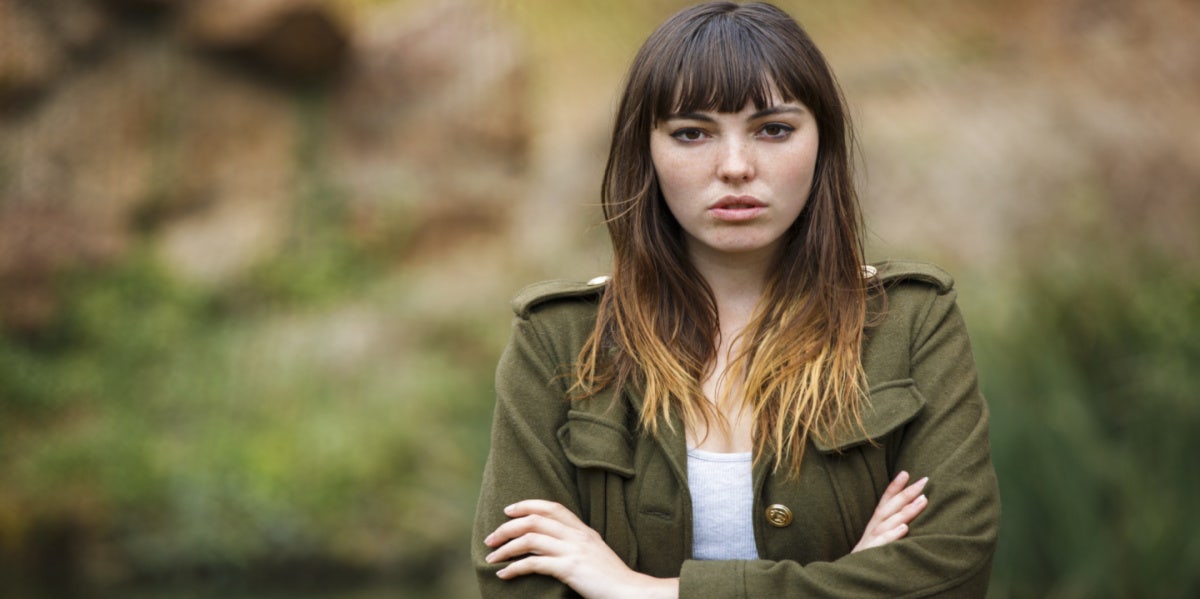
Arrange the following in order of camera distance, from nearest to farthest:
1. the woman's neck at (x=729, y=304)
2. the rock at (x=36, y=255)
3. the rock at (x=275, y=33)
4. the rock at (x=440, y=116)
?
the woman's neck at (x=729, y=304) < the rock at (x=36, y=255) < the rock at (x=275, y=33) < the rock at (x=440, y=116)

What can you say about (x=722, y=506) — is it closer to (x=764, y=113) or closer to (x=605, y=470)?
(x=605, y=470)

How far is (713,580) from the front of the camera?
85.2 inches

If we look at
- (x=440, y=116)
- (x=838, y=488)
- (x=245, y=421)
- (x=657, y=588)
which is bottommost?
(x=245, y=421)

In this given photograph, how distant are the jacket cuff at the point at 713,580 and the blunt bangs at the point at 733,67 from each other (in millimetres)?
723

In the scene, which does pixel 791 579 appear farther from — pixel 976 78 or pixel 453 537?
pixel 976 78

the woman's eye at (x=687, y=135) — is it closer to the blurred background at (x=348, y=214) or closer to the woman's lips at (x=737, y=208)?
the woman's lips at (x=737, y=208)

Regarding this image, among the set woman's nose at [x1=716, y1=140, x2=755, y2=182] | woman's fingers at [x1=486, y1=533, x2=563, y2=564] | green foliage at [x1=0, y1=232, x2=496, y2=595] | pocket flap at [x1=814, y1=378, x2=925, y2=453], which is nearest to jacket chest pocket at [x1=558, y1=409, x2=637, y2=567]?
woman's fingers at [x1=486, y1=533, x2=563, y2=564]

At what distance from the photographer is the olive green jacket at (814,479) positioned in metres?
2.16

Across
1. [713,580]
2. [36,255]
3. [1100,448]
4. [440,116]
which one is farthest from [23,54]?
[713,580]

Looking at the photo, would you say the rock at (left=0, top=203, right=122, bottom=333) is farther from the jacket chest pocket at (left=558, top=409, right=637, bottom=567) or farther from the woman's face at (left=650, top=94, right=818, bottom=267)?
the woman's face at (left=650, top=94, right=818, bottom=267)

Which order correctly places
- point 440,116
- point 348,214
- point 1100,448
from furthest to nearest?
1. point 440,116
2. point 348,214
3. point 1100,448

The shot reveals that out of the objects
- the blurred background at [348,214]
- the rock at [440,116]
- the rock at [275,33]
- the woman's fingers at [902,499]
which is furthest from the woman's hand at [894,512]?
the rock at [275,33]

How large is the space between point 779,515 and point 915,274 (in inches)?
19.2

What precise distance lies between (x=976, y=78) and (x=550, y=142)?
2.51 metres
